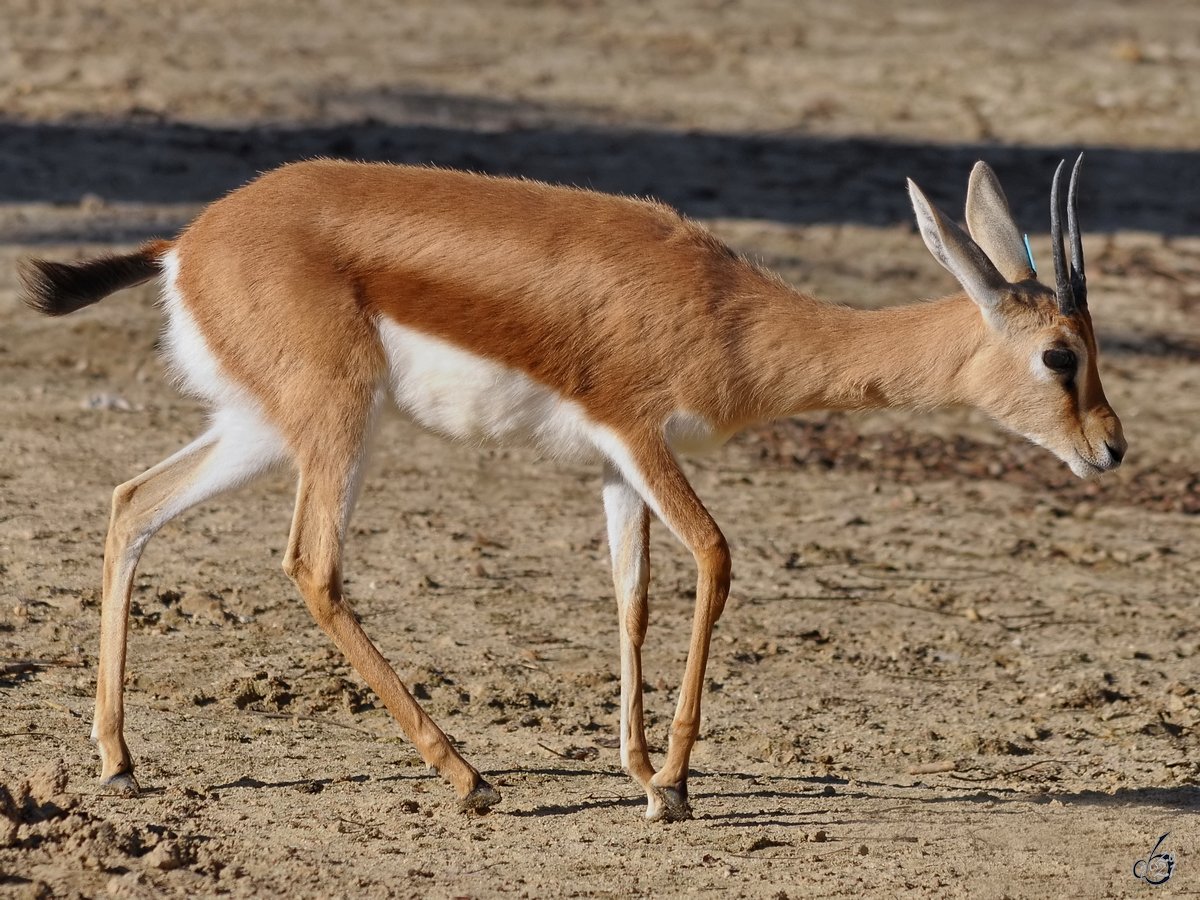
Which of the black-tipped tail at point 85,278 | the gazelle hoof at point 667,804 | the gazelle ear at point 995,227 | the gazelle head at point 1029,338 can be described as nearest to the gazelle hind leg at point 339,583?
the gazelle hoof at point 667,804

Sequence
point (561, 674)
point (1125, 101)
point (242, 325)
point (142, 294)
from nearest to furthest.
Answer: point (242, 325), point (561, 674), point (142, 294), point (1125, 101)

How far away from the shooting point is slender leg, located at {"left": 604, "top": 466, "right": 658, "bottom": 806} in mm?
5344

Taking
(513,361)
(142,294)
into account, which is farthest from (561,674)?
(142,294)

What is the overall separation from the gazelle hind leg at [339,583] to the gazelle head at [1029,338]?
197 centimetres

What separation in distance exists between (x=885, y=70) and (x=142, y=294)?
8.09m

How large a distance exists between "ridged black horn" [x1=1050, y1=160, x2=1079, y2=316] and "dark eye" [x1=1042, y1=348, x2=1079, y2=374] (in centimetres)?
13

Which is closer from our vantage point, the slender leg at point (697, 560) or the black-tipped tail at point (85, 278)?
the slender leg at point (697, 560)

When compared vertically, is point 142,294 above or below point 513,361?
below

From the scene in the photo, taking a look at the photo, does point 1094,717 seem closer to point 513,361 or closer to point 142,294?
point 513,361

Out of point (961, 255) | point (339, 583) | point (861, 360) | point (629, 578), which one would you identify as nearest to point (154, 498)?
point (339, 583)

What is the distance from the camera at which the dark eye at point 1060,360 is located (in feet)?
17.4

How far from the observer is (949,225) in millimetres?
5141

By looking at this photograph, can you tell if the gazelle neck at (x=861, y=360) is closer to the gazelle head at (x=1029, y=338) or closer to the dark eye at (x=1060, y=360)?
the gazelle head at (x=1029, y=338)

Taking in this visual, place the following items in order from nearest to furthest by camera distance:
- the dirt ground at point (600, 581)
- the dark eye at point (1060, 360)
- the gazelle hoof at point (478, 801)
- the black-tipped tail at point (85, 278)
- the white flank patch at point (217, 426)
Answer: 1. the dirt ground at point (600, 581)
2. the gazelle hoof at point (478, 801)
3. the white flank patch at point (217, 426)
4. the dark eye at point (1060, 360)
5. the black-tipped tail at point (85, 278)
